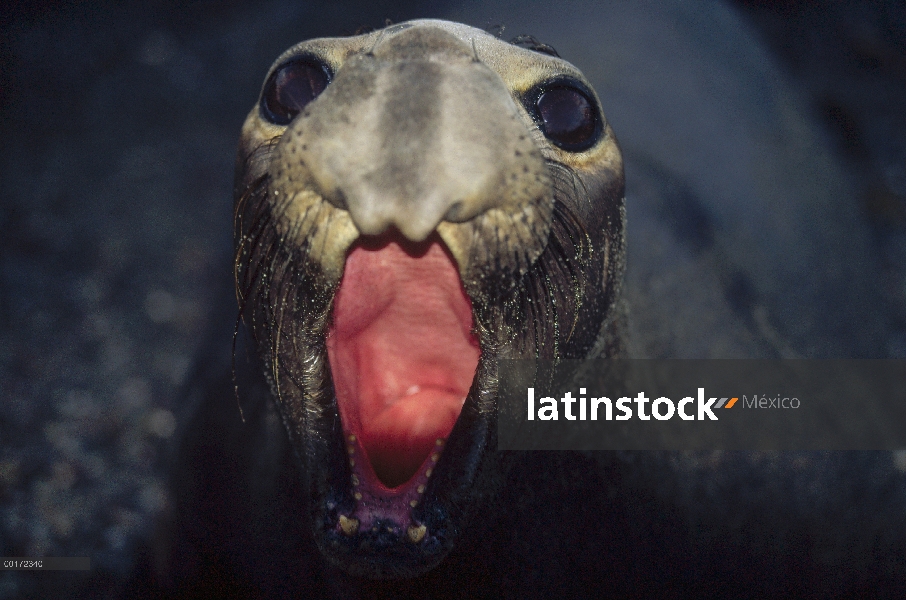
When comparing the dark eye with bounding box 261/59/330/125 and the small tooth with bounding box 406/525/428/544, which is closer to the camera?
the small tooth with bounding box 406/525/428/544

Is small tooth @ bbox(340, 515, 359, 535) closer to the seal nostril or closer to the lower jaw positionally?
the lower jaw

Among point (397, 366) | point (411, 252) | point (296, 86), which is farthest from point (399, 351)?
point (296, 86)

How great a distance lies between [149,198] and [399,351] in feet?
8.75

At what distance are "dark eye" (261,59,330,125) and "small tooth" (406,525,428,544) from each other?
40.5 inches

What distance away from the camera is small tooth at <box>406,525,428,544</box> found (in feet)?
4.93

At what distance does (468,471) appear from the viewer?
5.21 feet

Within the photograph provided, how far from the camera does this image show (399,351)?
81.7 inches

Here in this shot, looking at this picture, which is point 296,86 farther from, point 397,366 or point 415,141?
point 397,366

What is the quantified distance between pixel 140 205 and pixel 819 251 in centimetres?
384

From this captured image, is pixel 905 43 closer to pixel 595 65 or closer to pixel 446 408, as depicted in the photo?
pixel 595 65

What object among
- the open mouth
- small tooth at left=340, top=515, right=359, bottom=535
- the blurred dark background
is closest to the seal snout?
the open mouth

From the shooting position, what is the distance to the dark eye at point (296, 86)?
1688 mm

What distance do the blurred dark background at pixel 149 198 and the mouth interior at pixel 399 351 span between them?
1187mm

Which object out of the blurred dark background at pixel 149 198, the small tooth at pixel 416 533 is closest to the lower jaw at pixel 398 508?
the small tooth at pixel 416 533
